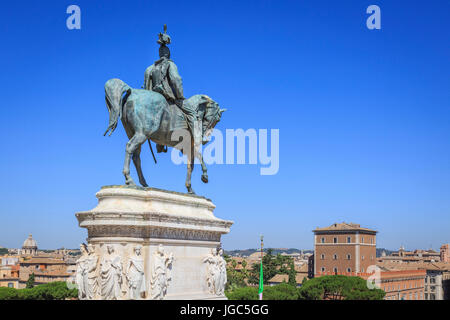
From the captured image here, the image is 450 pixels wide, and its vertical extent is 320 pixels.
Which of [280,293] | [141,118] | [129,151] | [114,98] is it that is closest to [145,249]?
[129,151]

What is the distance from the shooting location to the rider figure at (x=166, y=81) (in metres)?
14.1

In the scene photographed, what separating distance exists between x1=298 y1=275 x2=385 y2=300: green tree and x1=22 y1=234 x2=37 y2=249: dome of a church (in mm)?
127645

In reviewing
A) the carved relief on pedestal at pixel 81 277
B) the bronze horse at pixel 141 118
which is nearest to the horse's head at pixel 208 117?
the bronze horse at pixel 141 118

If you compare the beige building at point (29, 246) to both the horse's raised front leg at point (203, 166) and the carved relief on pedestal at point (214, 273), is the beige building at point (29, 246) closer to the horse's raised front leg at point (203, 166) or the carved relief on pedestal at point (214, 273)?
the horse's raised front leg at point (203, 166)

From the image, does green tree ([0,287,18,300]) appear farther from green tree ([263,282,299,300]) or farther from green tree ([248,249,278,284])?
green tree ([248,249,278,284])

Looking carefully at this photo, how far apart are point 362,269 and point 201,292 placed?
325ft

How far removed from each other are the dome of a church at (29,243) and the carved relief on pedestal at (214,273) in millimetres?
176468

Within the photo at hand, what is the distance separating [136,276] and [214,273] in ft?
7.91

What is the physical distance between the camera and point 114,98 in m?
13.0

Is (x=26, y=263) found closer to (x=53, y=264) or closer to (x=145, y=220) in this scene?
(x=53, y=264)

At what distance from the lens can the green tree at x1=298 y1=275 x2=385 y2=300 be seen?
237ft
